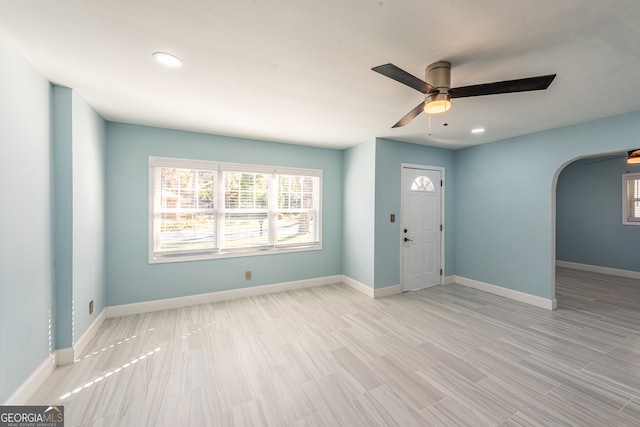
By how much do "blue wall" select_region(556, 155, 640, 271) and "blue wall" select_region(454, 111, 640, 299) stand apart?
3.27 metres

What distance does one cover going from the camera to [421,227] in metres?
4.52

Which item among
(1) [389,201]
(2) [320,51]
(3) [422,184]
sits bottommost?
(1) [389,201]

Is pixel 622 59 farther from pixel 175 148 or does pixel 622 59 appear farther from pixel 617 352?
pixel 175 148

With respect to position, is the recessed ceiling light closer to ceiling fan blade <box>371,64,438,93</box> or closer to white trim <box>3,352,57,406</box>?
ceiling fan blade <box>371,64,438,93</box>

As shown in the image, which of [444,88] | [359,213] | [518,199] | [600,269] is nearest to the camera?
[444,88]

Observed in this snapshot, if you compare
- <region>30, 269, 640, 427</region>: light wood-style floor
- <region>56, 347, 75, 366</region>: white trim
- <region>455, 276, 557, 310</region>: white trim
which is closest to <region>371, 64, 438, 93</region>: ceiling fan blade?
<region>30, 269, 640, 427</region>: light wood-style floor

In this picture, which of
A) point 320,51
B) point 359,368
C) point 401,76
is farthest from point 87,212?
point 401,76

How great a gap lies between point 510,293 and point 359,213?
2724 millimetres

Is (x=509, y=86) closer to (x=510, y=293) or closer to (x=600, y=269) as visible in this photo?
(x=510, y=293)

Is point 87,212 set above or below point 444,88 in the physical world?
below

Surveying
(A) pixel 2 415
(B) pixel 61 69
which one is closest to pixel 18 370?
(A) pixel 2 415

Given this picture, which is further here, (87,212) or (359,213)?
(359,213)

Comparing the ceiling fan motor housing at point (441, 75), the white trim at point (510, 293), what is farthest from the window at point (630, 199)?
the ceiling fan motor housing at point (441, 75)

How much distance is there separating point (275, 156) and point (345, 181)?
4.63 ft
